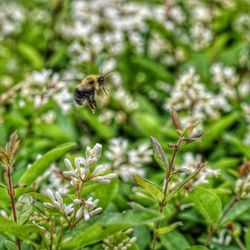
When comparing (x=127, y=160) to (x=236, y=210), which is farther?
(x=127, y=160)

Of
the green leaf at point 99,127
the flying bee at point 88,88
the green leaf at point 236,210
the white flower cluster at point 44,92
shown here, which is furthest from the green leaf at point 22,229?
the green leaf at point 99,127

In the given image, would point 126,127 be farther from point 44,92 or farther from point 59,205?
point 59,205

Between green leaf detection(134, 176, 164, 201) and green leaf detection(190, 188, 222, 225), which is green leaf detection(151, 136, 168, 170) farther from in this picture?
green leaf detection(190, 188, 222, 225)

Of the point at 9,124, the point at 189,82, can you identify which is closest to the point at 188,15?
the point at 189,82

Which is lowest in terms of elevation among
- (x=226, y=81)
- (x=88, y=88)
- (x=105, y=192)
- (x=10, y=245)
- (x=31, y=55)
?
(x=226, y=81)

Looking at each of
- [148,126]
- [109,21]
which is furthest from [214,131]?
[109,21]

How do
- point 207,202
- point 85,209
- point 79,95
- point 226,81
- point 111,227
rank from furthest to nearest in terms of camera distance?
point 226,81, point 79,95, point 207,202, point 85,209, point 111,227

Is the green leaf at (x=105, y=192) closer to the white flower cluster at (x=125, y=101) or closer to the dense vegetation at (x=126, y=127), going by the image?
the dense vegetation at (x=126, y=127)
